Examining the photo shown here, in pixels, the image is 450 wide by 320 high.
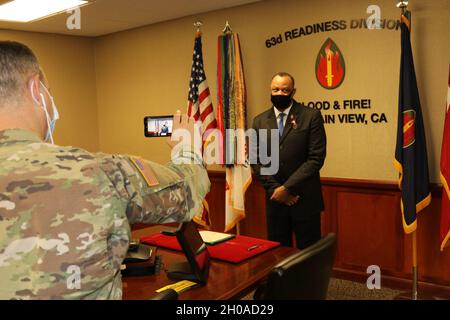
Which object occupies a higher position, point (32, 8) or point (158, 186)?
point (32, 8)

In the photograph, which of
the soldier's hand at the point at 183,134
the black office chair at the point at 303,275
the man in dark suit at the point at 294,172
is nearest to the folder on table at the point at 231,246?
the black office chair at the point at 303,275

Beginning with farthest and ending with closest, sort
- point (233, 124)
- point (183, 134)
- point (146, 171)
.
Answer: point (233, 124)
point (183, 134)
point (146, 171)

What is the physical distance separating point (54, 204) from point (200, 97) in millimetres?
3623

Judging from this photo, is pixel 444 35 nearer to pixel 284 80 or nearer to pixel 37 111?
pixel 284 80

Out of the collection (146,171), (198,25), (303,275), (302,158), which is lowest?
(303,275)

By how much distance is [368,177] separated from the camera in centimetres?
389

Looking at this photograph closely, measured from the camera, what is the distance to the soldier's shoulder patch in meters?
1.09

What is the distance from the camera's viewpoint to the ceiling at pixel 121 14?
4371 mm

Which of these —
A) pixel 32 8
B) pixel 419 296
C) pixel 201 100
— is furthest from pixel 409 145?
pixel 32 8

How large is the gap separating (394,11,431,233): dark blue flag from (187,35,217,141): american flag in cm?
181

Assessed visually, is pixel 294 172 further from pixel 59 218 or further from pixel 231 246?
pixel 59 218

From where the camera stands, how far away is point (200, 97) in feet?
14.8

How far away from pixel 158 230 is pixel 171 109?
302 centimetres

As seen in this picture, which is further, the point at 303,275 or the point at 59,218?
the point at 303,275
